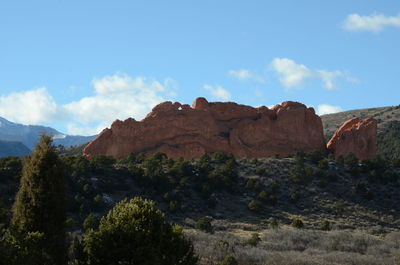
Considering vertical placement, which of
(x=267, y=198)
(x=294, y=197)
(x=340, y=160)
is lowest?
(x=267, y=198)

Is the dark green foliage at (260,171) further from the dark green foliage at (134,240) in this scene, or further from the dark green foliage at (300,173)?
the dark green foliage at (134,240)

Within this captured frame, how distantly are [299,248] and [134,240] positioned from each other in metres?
21.3

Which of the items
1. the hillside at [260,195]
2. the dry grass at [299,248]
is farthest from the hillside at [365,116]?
the dry grass at [299,248]

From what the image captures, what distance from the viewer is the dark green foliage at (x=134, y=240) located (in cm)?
1819

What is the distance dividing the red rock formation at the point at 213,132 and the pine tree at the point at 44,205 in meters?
44.3

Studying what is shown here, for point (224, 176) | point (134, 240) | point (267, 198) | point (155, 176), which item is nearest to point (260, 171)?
point (224, 176)

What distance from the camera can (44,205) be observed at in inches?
689

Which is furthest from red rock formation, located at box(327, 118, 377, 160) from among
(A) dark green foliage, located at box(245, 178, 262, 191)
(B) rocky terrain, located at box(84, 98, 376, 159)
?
(A) dark green foliage, located at box(245, 178, 262, 191)

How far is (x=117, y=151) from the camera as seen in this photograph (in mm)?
62844

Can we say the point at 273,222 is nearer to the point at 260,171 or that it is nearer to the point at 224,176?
the point at 224,176

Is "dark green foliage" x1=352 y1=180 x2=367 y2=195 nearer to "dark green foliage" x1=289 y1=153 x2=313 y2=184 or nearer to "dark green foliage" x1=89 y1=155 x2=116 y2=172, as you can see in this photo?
"dark green foliage" x1=289 y1=153 x2=313 y2=184

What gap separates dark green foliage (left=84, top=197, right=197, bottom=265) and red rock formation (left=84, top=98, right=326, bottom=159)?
43.4 meters

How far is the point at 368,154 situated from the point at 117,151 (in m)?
29.1

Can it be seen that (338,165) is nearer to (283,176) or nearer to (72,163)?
(283,176)
